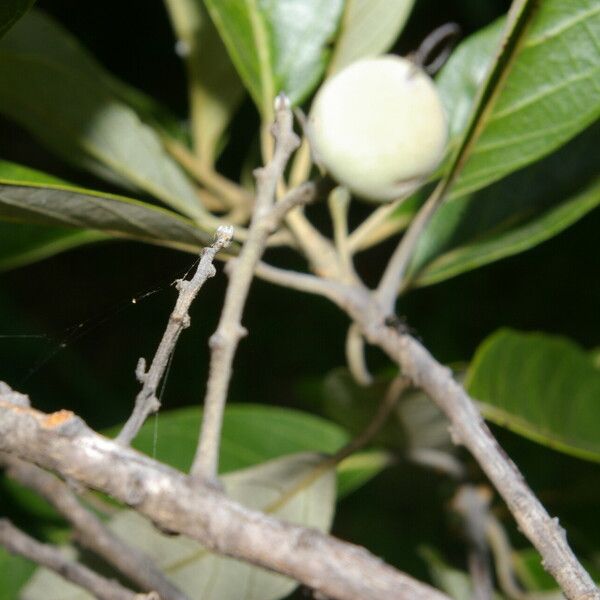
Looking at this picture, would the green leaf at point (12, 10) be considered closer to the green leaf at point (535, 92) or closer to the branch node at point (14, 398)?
the branch node at point (14, 398)

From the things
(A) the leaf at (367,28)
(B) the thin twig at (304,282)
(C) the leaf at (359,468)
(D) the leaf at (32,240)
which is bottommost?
(B) the thin twig at (304,282)

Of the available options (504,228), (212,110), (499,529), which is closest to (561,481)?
(499,529)

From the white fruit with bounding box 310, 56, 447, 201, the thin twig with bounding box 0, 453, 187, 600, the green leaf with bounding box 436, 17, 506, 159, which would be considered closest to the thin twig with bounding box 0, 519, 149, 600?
the thin twig with bounding box 0, 453, 187, 600

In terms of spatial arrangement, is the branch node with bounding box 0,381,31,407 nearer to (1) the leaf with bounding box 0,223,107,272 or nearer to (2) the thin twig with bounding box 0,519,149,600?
(2) the thin twig with bounding box 0,519,149,600

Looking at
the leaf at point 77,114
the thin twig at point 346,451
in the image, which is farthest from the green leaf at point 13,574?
the leaf at point 77,114

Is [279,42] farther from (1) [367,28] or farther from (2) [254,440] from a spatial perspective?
(2) [254,440]

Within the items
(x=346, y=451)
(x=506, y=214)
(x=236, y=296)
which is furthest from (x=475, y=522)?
(x=236, y=296)
